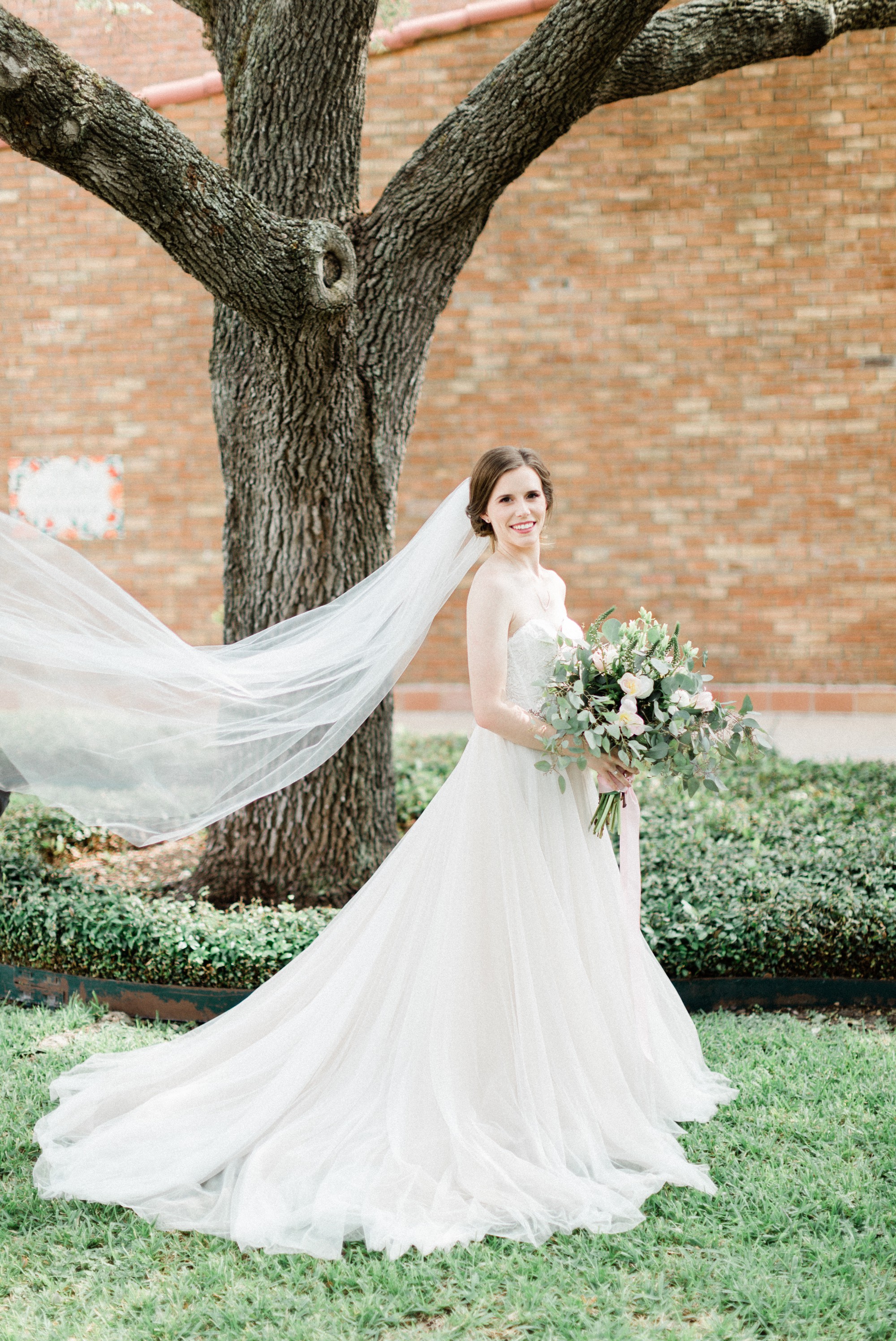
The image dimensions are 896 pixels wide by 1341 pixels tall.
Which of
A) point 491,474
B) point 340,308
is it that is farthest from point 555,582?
point 340,308

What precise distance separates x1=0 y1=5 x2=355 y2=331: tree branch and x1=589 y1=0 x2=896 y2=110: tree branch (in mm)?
1714

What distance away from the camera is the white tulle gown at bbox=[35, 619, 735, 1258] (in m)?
2.93

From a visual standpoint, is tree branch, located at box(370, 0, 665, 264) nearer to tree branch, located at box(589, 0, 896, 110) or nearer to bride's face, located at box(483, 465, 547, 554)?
tree branch, located at box(589, 0, 896, 110)

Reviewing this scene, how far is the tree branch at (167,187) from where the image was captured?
3.62m

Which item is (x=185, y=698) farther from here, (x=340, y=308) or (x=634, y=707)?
(x=340, y=308)

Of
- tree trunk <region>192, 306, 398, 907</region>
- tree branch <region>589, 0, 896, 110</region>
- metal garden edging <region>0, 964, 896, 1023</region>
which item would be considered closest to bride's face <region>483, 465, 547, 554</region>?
tree trunk <region>192, 306, 398, 907</region>

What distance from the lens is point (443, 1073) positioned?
10.4ft

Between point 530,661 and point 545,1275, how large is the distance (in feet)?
5.42

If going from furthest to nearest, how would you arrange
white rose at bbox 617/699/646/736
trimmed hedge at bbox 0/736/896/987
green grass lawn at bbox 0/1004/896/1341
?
trimmed hedge at bbox 0/736/896/987
white rose at bbox 617/699/646/736
green grass lawn at bbox 0/1004/896/1341

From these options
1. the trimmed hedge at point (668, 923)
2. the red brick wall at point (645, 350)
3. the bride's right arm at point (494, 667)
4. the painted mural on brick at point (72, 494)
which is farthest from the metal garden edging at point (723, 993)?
the painted mural on brick at point (72, 494)

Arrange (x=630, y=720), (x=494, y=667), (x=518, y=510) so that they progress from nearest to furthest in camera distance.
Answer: (x=630, y=720), (x=494, y=667), (x=518, y=510)

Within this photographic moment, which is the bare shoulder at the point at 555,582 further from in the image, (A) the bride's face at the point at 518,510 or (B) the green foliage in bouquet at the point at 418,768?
(B) the green foliage in bouquet at the point at 418,768

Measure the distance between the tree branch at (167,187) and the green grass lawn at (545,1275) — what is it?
10.1 ft

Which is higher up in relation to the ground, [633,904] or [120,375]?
[120,375]
